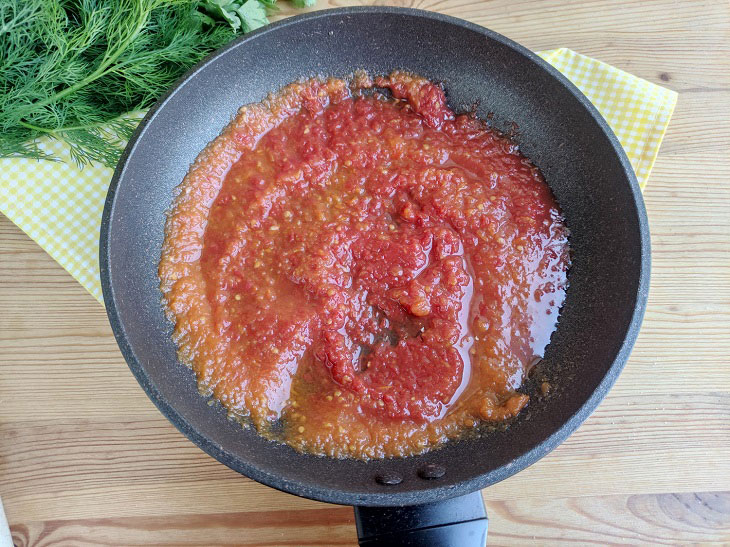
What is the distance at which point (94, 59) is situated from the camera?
151 cm

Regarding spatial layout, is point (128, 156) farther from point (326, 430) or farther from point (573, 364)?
point (573, 364)

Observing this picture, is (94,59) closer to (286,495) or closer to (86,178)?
(86,178)

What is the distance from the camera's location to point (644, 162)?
1.54 meters

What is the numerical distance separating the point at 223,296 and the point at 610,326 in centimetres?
87

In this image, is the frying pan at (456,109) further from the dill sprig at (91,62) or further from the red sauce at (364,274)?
the dill sprig at (91,62)

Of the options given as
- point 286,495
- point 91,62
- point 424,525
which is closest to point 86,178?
point 91,62

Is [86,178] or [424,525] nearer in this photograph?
[424,525]

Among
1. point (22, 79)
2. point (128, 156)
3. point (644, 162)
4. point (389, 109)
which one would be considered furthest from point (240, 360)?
point (644, 162)

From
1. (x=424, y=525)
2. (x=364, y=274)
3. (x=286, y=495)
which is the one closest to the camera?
(x=424, y=525)

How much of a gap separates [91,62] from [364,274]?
2.86 ft

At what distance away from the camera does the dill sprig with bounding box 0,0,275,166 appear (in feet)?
4.55

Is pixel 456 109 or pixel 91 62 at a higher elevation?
pixel 91 62

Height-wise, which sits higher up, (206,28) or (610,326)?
(206,28)

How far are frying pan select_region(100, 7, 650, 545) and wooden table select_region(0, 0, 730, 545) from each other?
26 cm
